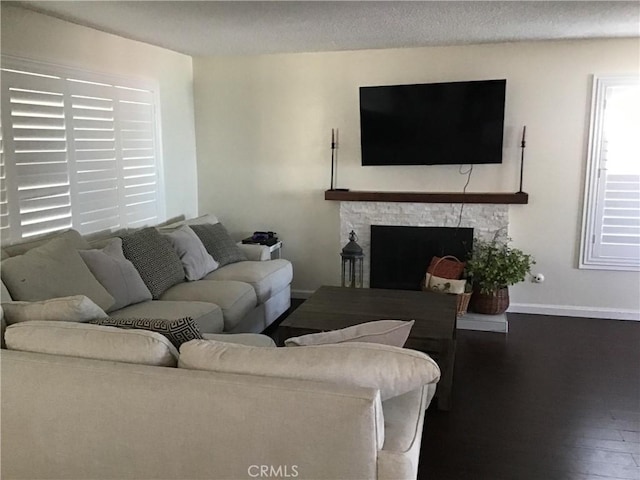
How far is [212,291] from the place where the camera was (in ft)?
12.1

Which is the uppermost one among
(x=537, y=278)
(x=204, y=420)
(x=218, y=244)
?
(x=218, y=244)

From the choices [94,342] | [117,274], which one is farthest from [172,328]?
[117,274]

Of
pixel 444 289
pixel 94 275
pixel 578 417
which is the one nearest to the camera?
pixel 578 417

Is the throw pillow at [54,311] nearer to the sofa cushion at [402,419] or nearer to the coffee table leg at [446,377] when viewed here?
the sofa cushion at [402,419]

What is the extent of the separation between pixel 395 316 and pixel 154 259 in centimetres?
170

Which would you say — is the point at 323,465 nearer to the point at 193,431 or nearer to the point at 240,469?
the point at 240,469

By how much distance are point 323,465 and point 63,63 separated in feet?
10.5

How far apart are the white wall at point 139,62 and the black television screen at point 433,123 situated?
66.7 inches

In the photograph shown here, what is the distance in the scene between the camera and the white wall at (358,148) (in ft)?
14.6

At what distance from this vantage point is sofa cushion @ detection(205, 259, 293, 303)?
13.3ft

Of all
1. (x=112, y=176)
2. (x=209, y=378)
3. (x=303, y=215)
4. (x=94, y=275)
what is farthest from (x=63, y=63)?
(x=209, y=378)

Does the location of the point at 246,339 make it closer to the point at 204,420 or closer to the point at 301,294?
the point at 204,420

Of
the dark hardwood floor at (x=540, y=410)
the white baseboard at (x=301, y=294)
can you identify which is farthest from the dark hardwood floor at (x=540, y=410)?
the white baseboard at (x=301, y=294)

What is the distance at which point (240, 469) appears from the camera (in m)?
1.64
